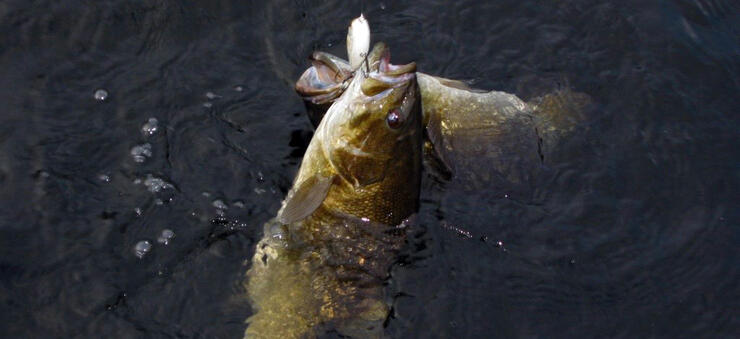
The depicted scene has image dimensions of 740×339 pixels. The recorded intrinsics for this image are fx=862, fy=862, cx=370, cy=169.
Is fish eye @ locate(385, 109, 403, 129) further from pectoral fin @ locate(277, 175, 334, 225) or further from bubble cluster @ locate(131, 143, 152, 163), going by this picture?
bubble cluster @ locate(131, 143, 152, 163)

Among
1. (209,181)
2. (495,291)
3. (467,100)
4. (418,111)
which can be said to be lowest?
(495,291)

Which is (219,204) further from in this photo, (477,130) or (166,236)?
(477,130)

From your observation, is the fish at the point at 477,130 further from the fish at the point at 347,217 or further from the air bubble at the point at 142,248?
the air bubble at the point at 142,248

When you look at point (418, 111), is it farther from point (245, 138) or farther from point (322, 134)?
point (245, 138)

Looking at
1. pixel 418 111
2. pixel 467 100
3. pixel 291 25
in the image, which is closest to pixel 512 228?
pixel 467 100

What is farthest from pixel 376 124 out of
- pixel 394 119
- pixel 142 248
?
pixel 142 248

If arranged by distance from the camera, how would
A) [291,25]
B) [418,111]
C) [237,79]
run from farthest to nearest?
1. [291,25]
2. [237,79]
3. [418,111]

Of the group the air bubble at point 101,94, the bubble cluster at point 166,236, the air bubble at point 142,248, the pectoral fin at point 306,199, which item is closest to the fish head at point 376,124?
the pectoral fin at point 306,199

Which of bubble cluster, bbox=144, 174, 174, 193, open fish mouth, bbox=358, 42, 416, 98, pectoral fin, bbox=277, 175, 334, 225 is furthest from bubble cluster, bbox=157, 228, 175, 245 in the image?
open fish mouth, bbox=358, 42, 416, 98
